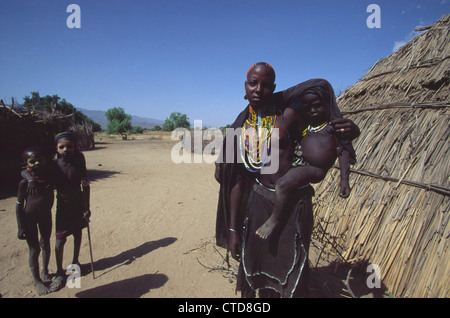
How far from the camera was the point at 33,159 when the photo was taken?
8.04 feet

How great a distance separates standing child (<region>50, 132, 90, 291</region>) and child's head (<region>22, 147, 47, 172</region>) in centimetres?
20

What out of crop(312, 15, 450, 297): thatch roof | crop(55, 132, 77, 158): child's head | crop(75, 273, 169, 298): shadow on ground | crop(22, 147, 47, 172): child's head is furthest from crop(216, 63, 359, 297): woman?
crop(22, 147, 47, 172): child's head

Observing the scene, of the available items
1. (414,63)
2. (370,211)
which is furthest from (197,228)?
(414,63)

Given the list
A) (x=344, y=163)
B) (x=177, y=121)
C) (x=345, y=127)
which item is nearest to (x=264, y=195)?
(x=344, y=163)

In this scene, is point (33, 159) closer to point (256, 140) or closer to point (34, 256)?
point (34, 256)

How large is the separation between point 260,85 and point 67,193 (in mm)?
2712

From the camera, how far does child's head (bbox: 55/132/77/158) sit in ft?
8.64

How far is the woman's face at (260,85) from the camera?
1.63 metres

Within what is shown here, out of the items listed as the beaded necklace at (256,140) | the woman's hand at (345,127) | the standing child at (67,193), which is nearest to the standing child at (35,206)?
the standing child at (67,193)

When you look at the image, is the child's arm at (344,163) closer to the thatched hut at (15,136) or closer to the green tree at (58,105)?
the thatched hut at (15,136)

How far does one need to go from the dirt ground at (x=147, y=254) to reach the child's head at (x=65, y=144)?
67.2 inches

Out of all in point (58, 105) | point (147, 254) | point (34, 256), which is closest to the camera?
point (34, 256)

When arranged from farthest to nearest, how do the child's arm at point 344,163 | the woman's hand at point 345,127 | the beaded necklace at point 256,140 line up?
the beaded necklace at point 256,140
the child's arm at point 344,163
the woman's hand at point 345,127

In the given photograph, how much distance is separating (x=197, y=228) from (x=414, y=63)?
518cm
